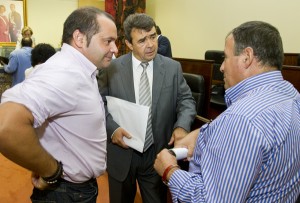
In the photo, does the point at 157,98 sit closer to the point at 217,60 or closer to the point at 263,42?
the point at 263,42

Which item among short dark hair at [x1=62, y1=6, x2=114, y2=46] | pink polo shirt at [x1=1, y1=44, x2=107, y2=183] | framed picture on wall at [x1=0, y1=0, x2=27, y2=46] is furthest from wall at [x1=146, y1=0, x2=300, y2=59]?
pink polo shirt at [x1=1, y1=44, x2=107, y2=183]

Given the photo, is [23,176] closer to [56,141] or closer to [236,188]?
[56,141]

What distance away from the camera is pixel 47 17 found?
22.8ft

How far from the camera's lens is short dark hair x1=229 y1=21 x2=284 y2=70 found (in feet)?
3.13

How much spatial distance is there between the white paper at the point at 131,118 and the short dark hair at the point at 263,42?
0.78 metres

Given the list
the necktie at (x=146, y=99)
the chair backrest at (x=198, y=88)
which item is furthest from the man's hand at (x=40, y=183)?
the chair backrest at (x=198, y=88)

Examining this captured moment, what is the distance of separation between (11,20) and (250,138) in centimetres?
700

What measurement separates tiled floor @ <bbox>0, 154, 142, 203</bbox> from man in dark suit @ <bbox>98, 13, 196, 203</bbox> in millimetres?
902

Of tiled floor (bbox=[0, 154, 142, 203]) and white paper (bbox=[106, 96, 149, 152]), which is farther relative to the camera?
tiled floor (bbox=[0, 154, 142, 203])

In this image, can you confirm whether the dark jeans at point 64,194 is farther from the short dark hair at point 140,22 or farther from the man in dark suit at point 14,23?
the man in dark suit at point 14,23

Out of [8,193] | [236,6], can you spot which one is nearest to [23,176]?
[8,193]

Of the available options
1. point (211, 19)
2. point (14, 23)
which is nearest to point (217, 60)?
point (211, 19)

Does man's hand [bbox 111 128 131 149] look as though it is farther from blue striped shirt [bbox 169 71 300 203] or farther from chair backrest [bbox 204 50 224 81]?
chair backrest [bbox 204 50 224 81]

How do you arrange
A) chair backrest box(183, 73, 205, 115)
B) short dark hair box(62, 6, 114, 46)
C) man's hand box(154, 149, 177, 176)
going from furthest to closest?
chair backrest box(183, 73, 205, 115) < short dark hair box(62, 6, 114, 46) < man's hand box(154, 149, 177, 176)
